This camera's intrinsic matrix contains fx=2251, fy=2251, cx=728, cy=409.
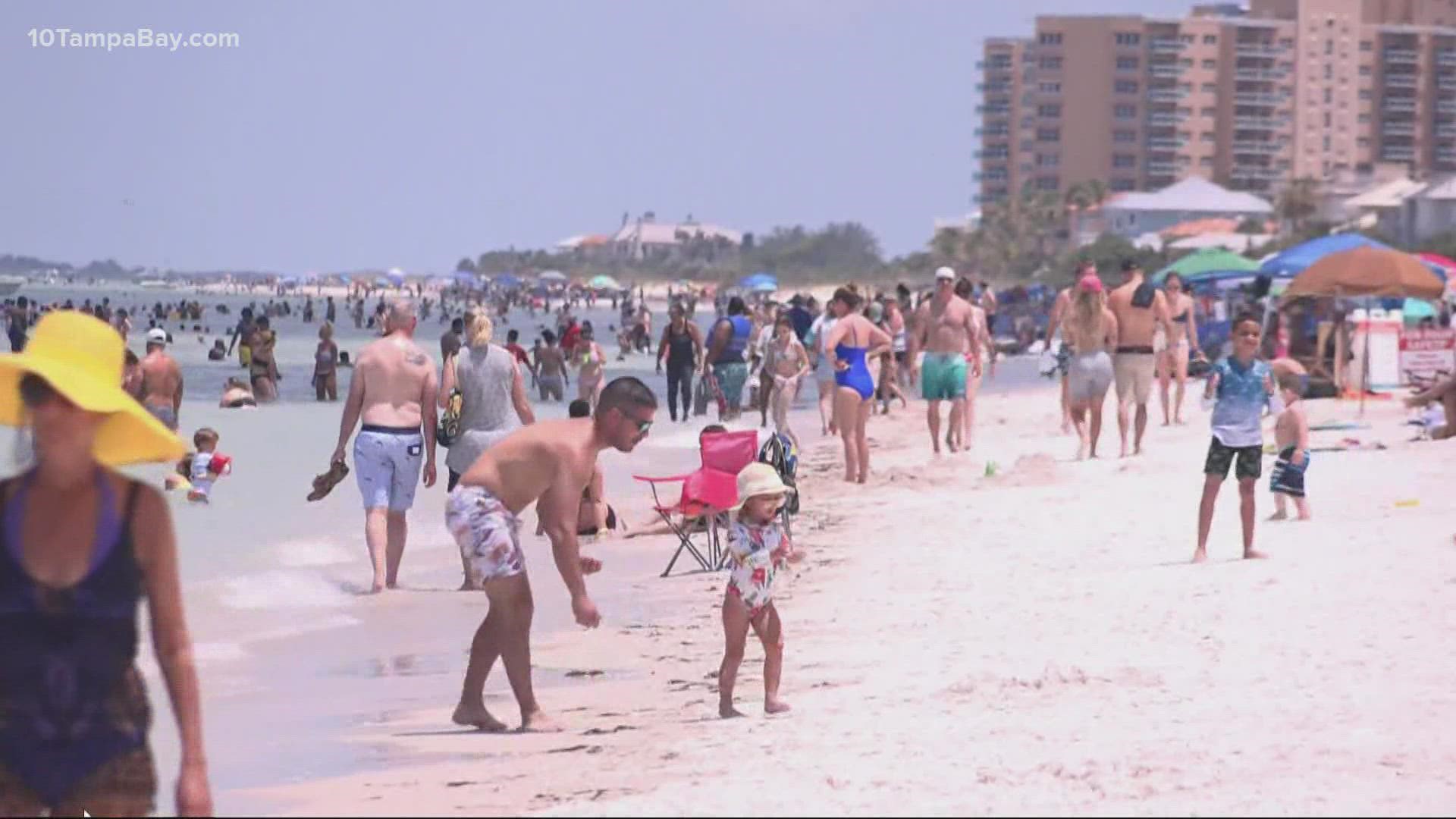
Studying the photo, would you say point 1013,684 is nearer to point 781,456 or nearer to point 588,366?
point 781,456

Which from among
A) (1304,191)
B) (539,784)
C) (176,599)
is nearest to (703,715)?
(539,784)

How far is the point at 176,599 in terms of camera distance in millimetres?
3973

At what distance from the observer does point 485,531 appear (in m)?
6.84

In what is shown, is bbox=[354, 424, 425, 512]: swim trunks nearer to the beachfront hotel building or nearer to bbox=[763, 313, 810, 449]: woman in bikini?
bbox=[763, 313, 810, 449]: woman in bikini

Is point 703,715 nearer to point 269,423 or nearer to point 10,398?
point 10,398

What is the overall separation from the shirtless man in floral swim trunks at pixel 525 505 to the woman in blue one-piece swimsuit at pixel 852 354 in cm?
793

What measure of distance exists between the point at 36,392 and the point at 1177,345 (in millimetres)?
17242

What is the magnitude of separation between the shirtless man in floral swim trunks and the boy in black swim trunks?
406cm

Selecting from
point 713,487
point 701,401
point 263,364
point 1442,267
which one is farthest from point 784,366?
point 263,364

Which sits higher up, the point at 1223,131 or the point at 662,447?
the point at 1223,131

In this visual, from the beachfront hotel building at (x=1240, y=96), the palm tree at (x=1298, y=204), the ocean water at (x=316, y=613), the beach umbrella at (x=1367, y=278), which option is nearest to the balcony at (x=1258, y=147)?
the beachfront hotel building at (x=1240, y=96)

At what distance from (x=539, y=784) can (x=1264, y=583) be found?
14.0ft

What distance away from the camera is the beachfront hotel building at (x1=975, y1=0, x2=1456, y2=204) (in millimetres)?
137250

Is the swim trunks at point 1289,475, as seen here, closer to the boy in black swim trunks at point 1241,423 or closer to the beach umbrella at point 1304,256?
the boy in black swim trunks at point 1241,423
